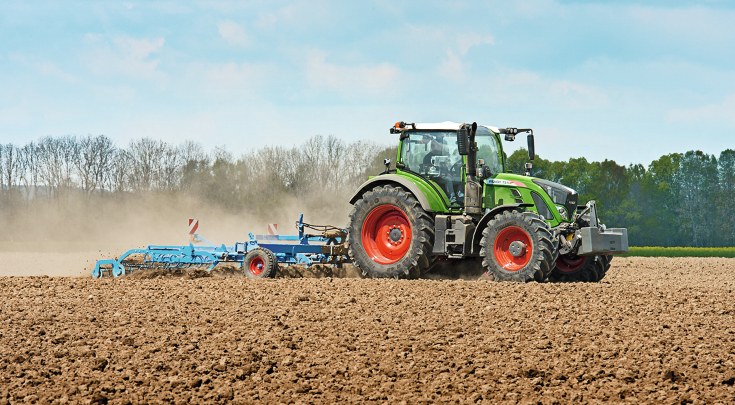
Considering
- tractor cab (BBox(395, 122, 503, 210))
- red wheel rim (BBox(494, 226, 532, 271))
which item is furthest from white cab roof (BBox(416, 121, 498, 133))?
red wheel rim (BBox(494, 226, 532, 271))

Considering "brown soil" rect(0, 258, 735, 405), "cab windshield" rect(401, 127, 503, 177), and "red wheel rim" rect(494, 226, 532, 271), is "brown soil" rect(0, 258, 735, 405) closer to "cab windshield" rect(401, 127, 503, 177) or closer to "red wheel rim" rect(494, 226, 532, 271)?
"red wheel rim" rect(494, 226, 532, 271)

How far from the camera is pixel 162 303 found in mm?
6918

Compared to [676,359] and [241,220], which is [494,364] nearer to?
[676,359]

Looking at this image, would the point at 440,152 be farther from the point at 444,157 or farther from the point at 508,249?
the point at 508,249

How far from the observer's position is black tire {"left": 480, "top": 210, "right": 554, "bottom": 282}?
788 centimetres

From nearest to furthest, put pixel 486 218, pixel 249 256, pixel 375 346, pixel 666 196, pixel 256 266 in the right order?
1. pixel 375 346
2. pixel 486 218
3. pixel 249 256
4. pixel 256 266
5. pixel 666 196

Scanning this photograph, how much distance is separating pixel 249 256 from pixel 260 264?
0.97ft

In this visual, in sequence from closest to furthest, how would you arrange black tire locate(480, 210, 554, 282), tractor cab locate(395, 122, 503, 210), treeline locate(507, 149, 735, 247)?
1. black tire locate(480, 210, 554, 282)
2. tractor cab locate(395, 122, 503, 210)
3. treeline locate(507, 149, 735, 247)

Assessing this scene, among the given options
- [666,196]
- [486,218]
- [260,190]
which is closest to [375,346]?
[486,218]

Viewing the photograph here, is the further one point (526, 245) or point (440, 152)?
point (440, 152)

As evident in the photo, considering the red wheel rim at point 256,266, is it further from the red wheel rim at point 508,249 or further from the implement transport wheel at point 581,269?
the implement transport wheel at point 581,269

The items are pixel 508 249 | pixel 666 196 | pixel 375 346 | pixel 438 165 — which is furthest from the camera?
pixel 666 196

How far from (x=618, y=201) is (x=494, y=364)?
5356 centimetres

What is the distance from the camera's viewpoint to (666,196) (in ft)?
178
